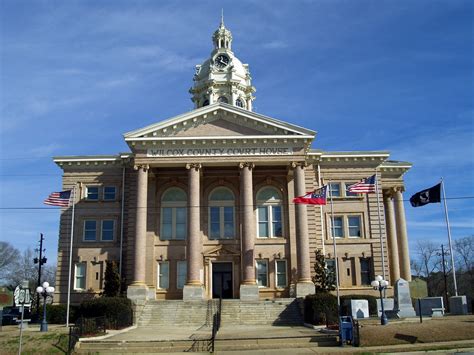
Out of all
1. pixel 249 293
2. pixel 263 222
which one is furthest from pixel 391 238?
pixel 249 293

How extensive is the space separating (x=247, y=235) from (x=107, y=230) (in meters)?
13.4

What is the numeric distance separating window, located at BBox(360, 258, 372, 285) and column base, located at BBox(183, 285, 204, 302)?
1475 cm

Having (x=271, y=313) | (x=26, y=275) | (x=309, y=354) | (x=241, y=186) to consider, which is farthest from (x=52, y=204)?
(x=26, y=275)

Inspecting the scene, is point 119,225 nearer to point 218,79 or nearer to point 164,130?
point 164,130

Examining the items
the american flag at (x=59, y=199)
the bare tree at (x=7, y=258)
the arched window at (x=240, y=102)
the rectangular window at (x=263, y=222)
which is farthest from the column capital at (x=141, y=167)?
the bare tree at (x=7, y=258)

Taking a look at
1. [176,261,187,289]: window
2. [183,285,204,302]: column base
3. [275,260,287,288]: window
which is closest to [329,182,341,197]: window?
[275,260,287,288]: window

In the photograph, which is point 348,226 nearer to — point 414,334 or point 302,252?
point 302,252

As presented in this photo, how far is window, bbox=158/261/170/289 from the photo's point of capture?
45031 millimetres

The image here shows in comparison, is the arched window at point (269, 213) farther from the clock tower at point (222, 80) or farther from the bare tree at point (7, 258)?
the bare tree at point (7, 258)

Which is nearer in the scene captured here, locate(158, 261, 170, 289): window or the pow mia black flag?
the pow mia black flag

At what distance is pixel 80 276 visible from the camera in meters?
46.4

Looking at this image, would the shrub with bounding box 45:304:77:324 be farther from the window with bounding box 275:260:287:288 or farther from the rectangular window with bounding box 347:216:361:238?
the rectangular window with bounding box 347:216:361:238

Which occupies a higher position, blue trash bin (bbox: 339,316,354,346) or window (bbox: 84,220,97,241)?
window (bbox: 84,220,97,241)

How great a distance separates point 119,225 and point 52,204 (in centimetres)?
859
